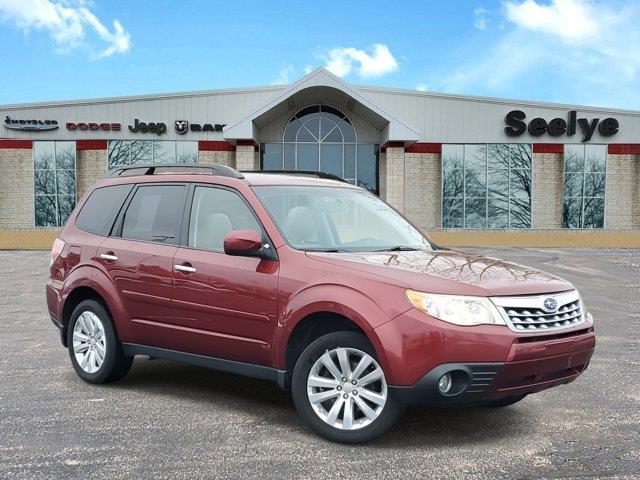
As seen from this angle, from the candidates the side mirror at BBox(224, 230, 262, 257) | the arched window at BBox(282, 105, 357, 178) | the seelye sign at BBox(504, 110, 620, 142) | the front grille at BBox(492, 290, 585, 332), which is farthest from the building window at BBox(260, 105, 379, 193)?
the front grille at BBox(492, 290, 585, 332)

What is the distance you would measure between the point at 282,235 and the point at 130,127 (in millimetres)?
29307

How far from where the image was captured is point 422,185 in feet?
107

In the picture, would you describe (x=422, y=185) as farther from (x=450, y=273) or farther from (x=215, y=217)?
(x=450, y=273)

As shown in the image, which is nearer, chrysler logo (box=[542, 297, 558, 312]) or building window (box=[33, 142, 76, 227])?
chrysler logo (box=[542, 297, 558, 312])

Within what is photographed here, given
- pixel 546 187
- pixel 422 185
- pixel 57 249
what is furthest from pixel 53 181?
pixel 57 249

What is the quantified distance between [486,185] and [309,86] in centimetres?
1032

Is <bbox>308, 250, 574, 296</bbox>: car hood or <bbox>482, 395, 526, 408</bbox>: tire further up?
<bbox>308, 250, 574, 296</bbox>: car hood

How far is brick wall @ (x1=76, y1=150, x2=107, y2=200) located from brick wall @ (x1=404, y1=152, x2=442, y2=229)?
14.6 meters

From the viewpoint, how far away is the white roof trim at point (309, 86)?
91.1ft

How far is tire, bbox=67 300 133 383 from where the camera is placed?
226 inches

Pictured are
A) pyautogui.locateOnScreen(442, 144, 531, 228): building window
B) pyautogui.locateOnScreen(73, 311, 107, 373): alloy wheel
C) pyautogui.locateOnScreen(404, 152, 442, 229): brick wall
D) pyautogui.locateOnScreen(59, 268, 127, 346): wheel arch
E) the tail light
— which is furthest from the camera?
pyautogui.locateOnScreen(442, 144, 531, 228): building window

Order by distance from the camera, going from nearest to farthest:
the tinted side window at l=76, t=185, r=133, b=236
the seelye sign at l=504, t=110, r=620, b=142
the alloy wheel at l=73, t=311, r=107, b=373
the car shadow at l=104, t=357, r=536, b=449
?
1. the car shadow at l=104, t=357, r=536, b=449
2. the alloy wheel at l=73, t=311, r=107, b=373
3. the tinted side window at l=76, t=185, r=133, b=236
4. the seelye sign at l=504, t=110, r=620, b=142

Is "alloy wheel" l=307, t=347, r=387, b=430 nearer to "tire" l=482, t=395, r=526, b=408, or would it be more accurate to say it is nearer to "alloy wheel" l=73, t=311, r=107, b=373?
"tire" l=482, t=395, r=526, b=408

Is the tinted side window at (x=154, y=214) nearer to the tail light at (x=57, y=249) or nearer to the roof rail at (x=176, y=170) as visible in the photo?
the roof rail at (x=176, y=170)
